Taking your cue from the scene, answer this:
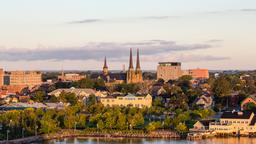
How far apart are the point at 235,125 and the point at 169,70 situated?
2663 inches

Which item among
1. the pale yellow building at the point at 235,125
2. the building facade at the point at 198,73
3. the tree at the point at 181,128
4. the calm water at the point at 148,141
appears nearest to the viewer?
the calm water at the point at 148,141

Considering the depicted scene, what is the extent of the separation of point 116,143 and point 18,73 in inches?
2383

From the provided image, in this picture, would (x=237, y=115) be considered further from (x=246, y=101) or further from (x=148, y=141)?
(x=246, y=101)

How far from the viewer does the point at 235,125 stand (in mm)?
34750

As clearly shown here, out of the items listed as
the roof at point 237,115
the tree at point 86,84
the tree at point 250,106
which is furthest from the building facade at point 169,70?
the roof at point 237,115

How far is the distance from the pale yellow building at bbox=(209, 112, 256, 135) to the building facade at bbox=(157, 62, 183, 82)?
65766 mm

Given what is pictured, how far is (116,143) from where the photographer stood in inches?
1189

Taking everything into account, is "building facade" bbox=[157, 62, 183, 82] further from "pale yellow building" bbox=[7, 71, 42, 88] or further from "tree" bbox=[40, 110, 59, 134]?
"tree" bbox=[40, 110, 59, 134]

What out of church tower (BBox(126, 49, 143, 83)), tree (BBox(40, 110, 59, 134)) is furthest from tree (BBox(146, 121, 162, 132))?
church tower (BBox(126, 49, 143, 83))

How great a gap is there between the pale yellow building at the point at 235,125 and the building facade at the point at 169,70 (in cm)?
6577

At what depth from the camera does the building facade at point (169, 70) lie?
4003 inches

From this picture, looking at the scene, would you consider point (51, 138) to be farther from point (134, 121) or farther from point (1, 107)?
point (1, 107)

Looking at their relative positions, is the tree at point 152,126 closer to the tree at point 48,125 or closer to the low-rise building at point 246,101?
the tree at point 48,125

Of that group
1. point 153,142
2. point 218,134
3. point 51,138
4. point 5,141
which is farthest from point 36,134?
point 218,134
